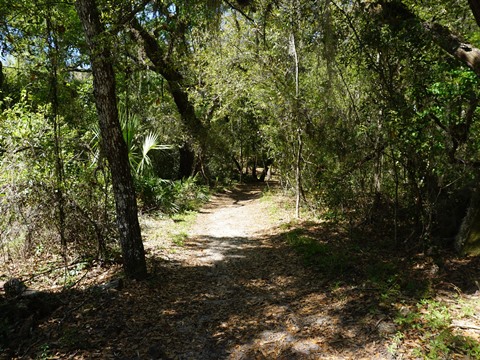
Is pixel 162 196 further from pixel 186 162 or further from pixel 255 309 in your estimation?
pixel 255 309

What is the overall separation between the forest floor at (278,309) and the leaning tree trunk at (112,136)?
1.46ft

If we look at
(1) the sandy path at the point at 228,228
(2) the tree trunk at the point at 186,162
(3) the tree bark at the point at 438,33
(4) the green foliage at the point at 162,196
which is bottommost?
(1) the sandy path at the point at 228,228

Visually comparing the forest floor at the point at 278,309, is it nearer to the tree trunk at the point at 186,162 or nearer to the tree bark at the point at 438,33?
the tree bark at the point at 438,33

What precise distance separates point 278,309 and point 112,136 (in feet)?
10.5

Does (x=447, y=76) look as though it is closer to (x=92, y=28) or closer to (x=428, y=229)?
(x=428, y=229)

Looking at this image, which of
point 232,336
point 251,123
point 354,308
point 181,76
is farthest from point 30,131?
point 251,123

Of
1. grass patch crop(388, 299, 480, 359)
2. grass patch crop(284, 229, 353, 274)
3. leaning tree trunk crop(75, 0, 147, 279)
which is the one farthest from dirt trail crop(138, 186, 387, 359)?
leaning tree trunk crop(75, 0, 147, 279)

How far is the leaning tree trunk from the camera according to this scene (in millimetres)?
4395

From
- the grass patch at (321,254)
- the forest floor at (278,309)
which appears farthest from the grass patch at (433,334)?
the grass patch at (321,254)

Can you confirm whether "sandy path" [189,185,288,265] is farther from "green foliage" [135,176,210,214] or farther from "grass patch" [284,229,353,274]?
"grass patch" [284,229,353,274]

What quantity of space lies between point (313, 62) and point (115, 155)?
606cm

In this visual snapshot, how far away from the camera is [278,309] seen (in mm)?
4148

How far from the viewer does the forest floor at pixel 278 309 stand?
10.6 feet

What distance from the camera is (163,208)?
1003 centimetres
